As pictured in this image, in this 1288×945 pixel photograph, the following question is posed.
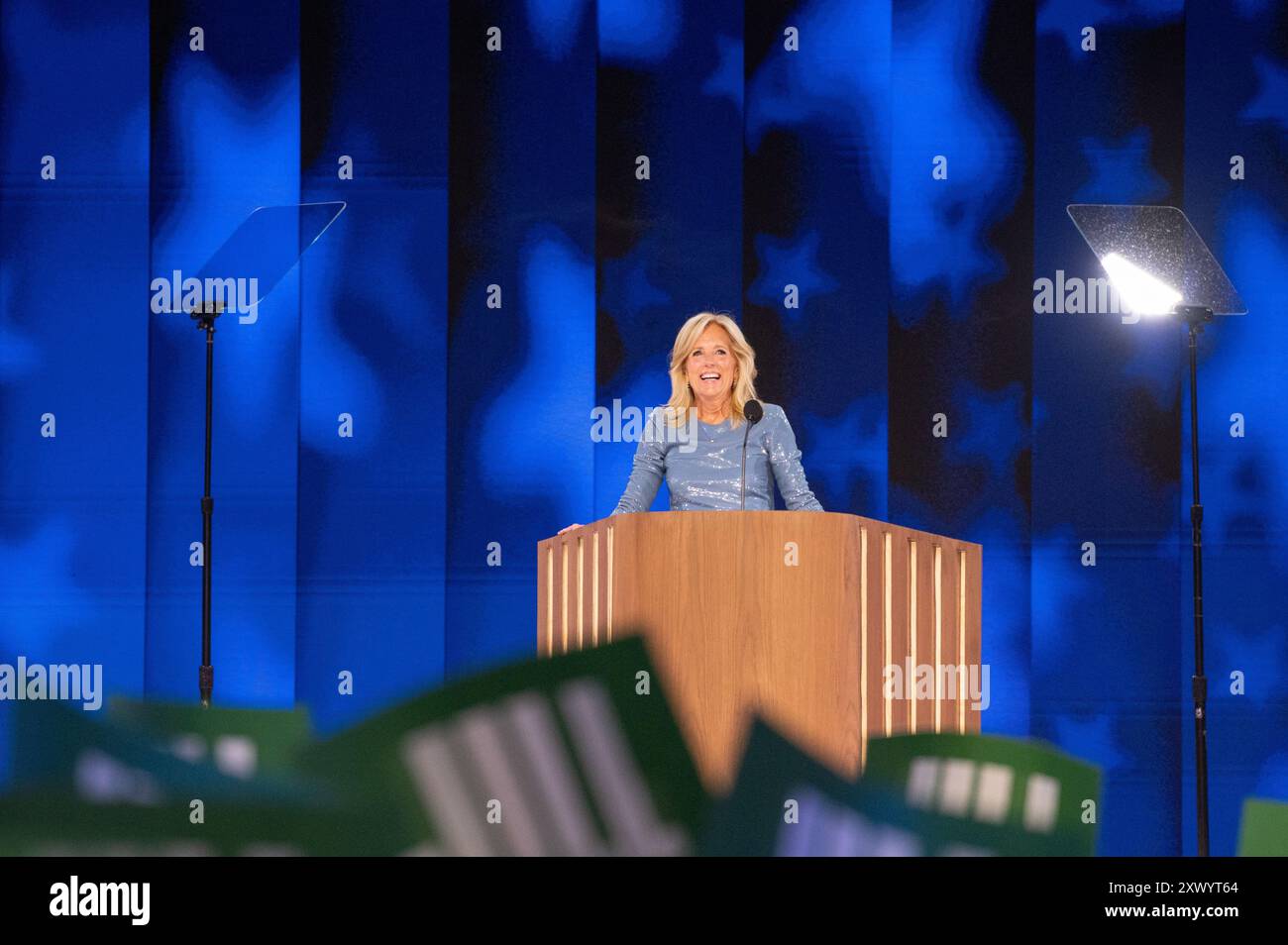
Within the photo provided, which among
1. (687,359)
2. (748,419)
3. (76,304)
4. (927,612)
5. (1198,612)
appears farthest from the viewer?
(76,304)

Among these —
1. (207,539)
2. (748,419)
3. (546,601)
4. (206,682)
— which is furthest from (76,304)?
(748,419)

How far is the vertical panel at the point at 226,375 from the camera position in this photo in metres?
5.09

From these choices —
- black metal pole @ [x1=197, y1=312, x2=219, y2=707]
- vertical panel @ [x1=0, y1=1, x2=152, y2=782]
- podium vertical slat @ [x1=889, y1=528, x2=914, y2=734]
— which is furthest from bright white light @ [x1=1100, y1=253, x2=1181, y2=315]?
vertical panel @ [x1=0, y1=1, x2=152, y2=782]

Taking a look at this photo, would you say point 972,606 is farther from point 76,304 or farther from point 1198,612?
point 76,304

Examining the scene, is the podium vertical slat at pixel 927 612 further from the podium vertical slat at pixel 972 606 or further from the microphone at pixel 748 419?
the microphone at pixel 748 419

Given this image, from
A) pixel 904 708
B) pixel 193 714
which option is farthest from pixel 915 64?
pixel 193 714

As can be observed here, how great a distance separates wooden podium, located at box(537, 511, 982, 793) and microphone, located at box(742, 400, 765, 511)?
47 centimetres

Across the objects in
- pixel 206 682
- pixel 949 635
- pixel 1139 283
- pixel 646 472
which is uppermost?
pixel 1139 283

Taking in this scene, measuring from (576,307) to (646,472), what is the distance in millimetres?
1378

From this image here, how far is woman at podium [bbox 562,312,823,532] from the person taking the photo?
3768 millimetres

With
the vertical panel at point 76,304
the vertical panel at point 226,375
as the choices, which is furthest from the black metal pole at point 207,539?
the vertical panel at point 76,304

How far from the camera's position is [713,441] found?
3.80 meters
